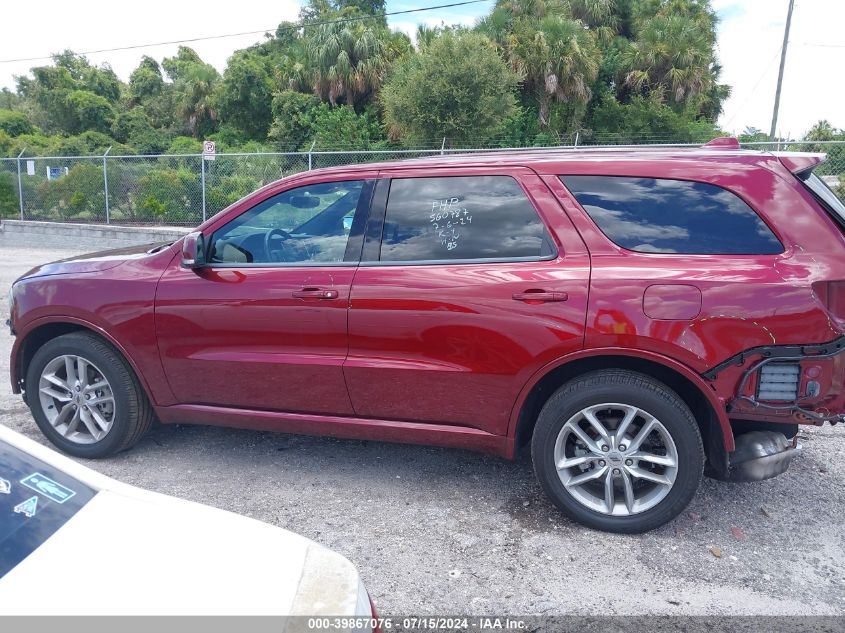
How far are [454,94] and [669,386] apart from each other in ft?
62.7

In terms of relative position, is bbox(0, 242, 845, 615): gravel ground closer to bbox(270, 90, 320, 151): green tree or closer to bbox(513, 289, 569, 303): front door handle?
bbox(513, 289, 569, 303): front door handle

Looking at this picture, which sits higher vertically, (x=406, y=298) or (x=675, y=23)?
(x=675, y=23)

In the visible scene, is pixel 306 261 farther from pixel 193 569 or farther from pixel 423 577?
pixel 193 569

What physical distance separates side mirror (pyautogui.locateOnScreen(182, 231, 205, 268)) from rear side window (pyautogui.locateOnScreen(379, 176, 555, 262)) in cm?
108

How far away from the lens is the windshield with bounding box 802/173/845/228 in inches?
132

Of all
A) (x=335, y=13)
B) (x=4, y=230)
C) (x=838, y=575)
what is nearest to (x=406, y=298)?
(x=838, y=575)

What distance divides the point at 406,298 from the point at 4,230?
18.3 m

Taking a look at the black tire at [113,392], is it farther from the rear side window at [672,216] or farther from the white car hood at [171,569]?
the rear side window at [672,216]

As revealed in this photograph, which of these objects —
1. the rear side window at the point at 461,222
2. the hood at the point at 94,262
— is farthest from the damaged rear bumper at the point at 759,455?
the hood at the point at 94,262

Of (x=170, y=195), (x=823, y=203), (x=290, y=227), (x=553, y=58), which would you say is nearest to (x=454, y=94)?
(x=553, y=58)

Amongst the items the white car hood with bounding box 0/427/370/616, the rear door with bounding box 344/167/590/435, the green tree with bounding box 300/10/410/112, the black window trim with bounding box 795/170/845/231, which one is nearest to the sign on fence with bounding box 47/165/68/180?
the green tree with bounding box 300/10/410/112

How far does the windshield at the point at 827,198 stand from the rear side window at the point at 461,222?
1.29 meters

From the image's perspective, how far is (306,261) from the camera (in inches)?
156

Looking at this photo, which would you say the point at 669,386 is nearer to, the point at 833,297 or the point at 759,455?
the point at 759,455
